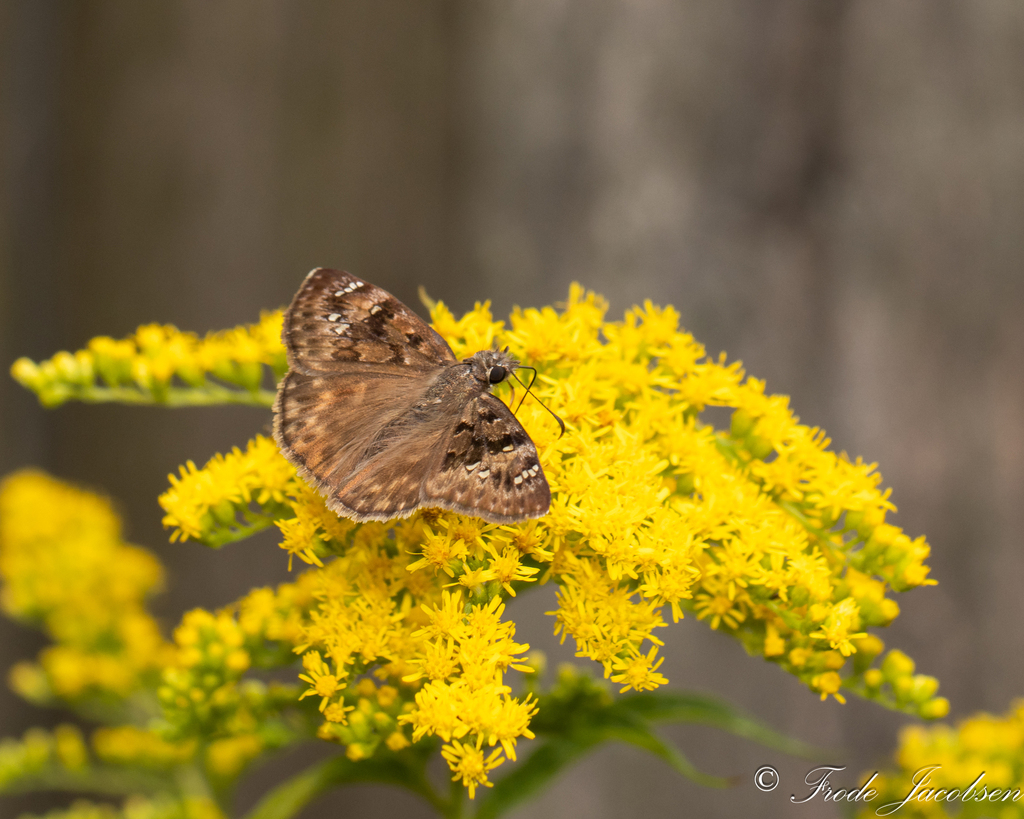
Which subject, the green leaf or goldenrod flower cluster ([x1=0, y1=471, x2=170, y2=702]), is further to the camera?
goldenrod flower cluster ([x1=0, y1=471, x2=170, y2=702])

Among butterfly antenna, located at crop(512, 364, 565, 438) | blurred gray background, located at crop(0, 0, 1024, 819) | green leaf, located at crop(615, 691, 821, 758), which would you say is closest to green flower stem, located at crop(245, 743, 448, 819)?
green leaf, located at crop(615, 691, 821, 758)

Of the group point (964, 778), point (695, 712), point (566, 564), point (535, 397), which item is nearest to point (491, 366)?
point (535, 397)

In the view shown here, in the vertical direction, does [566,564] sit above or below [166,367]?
below

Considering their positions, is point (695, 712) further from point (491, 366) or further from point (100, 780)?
point (100, 780)

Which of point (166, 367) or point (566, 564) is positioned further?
point (166, 367)

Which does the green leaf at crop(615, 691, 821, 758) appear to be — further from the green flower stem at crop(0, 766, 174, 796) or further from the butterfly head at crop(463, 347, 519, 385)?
the green flower stem at crop(0, 766, 174, 796)

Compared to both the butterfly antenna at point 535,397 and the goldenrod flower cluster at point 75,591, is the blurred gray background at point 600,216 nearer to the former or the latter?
the goldenrod flower cluster at point 75,591
